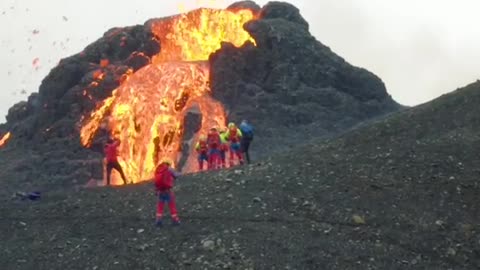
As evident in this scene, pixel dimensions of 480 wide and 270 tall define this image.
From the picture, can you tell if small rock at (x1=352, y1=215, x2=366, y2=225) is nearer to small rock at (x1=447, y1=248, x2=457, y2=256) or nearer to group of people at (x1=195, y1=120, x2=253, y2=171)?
small rock at (x1=447, y1=248, x2=457, y2=256)

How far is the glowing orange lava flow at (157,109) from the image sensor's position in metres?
58.8

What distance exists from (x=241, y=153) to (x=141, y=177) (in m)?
24.2

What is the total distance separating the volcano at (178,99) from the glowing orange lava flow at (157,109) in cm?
9

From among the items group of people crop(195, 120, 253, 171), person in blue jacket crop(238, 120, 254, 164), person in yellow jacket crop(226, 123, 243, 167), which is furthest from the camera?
person in blue jacket crop(238, 120, 254, 164)

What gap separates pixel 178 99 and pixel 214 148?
29717 mm

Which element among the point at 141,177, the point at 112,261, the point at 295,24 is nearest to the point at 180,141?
the point at 141,177

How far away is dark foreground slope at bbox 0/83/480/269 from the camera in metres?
21.0

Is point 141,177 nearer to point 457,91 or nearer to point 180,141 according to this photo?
point 180,141

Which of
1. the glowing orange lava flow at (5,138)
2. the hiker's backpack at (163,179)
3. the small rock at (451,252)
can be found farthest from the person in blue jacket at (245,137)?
the glowing orange lava flow at (5,138)

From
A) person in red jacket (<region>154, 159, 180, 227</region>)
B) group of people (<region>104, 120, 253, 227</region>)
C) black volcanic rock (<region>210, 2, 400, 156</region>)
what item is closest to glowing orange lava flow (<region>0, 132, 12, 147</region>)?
black volcanic rock (<region>210, 2, 400, 156</region>)

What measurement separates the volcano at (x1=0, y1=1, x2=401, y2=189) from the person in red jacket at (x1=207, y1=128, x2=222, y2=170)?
63.3 feet

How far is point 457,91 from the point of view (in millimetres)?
37781

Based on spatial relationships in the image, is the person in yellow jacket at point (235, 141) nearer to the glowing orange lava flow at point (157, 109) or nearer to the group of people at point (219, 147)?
the group of people at point (219, 147)

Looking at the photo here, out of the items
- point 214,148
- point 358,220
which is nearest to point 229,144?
point 214,148
